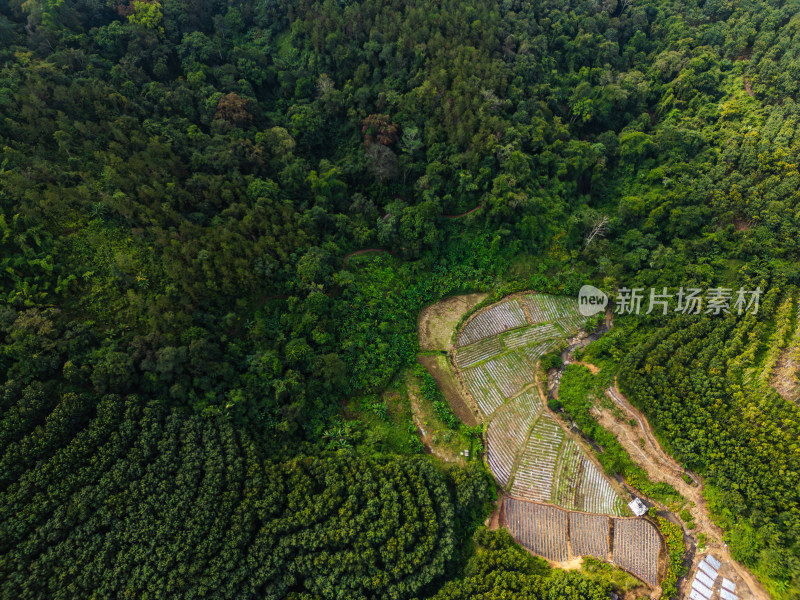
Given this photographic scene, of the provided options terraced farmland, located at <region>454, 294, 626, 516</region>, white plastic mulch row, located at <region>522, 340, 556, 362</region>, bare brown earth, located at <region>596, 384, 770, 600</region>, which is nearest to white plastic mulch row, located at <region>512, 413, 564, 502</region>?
terraced farmland, located at <region>454, 294, 626, 516</region>

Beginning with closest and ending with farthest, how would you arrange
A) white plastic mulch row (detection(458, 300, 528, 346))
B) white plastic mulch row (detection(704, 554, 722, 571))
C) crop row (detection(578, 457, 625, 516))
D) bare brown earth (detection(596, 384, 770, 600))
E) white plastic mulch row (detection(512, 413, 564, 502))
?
bare brown earth (detection(596, 384, 770, 600))
white plastic mulch row (detection(704, 554, 722, 571))
crop row (detection(578, 457, 625, 516))
white plastic mulch row (detection(512, 413, 564, 502))
white plastic mulch row (detection(458, 300, 528, 346))

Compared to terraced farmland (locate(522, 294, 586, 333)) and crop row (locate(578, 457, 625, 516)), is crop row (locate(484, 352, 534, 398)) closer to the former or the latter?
terraced farmland (locate(522, 294, 586, 333))

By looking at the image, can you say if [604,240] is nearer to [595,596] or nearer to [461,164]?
[461,164]

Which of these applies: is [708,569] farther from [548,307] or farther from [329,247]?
[329,247]

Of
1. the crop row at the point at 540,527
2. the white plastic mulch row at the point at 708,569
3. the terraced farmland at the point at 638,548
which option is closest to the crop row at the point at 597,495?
the terraced farmland at the point at 638,548

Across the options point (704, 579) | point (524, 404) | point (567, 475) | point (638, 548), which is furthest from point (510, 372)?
point (704, 579)

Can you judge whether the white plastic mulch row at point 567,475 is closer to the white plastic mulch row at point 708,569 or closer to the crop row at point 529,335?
the white plastic mulch row at point 708,569
